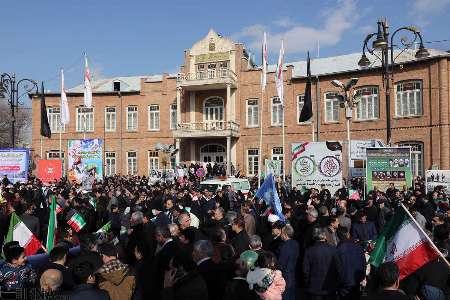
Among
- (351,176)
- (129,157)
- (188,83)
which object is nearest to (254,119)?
(188,83)

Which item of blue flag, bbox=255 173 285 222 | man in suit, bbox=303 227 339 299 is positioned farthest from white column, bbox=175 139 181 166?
man in suit, bbox=303 227 339 299

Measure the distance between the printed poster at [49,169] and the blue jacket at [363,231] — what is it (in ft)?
54.4

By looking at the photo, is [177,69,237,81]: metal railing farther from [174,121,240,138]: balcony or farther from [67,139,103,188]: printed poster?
[67,139,103,188]: printed poster

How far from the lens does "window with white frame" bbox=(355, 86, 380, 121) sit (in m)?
31.0

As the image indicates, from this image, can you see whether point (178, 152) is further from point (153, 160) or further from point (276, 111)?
point (276, 111)

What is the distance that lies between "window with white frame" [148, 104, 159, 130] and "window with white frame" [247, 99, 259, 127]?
8.07 meters

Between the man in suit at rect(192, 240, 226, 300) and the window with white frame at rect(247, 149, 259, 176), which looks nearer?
the man in suit at rect(192, 240, 226, 300)

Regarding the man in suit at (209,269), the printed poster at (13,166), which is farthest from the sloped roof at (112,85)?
the man in suit at (209,269)

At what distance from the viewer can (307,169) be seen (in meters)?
17.4

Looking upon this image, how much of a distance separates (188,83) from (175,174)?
916 centimetres

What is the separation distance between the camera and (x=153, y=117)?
38.3 m

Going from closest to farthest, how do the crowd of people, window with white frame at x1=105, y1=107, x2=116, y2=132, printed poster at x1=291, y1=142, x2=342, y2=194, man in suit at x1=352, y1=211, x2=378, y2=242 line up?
the crowd of people
man in suit at x1=352, y1=211, x2=378, y2=242
printed poster at x1=291, y1=142, x2=342, y2=194
window with white frame at x1=105, y1=107, x2=116, y2=132

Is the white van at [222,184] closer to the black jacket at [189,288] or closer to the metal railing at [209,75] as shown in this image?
the metal railing at [209,75]

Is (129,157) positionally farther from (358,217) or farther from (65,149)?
(358,217)
